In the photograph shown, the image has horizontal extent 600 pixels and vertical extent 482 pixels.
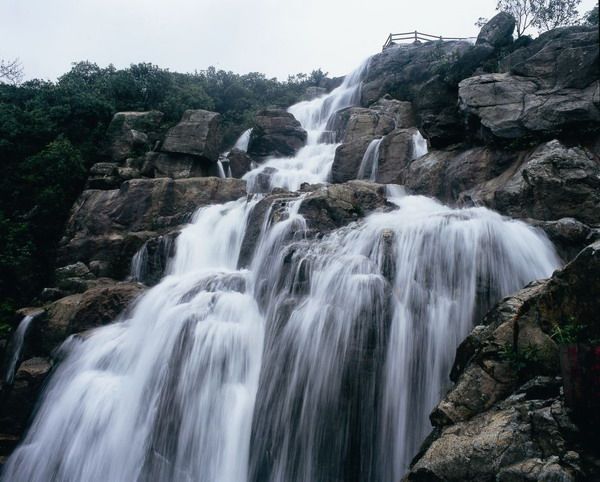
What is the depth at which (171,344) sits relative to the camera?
9.80 m

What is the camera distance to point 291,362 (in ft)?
27.1

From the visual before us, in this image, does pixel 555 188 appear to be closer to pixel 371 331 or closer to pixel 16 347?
pixel 371 331

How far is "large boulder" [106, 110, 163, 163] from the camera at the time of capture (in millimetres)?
20422

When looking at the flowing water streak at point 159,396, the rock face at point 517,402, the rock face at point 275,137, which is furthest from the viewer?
the rock face at point 275,137

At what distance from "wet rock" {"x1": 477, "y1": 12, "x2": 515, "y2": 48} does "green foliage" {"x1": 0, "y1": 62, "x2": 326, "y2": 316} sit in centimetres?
1448

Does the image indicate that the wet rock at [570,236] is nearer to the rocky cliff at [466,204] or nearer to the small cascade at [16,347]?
the rocky cliff at [466,204]

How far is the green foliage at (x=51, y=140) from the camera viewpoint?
652 inches

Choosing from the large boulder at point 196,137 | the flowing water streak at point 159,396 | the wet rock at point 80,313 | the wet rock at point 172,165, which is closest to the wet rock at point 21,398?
the flowing water streak at point 159,396

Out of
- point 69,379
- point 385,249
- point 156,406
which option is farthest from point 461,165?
point 69,379

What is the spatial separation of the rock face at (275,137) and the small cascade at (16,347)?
15.6 metres

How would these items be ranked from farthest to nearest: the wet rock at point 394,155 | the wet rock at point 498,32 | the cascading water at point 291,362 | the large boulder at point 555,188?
the wet rock at point 498,32
the wet rock at point 394,155
the large boulder at point 555,188
the cascading water at point 291,362

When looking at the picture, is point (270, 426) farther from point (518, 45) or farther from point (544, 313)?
point (518, 45)

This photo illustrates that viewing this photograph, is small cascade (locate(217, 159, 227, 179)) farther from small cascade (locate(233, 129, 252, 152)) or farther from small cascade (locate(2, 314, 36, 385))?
small cascade (locate(2, 314, 36, 385))

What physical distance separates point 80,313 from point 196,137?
9.98 metres
